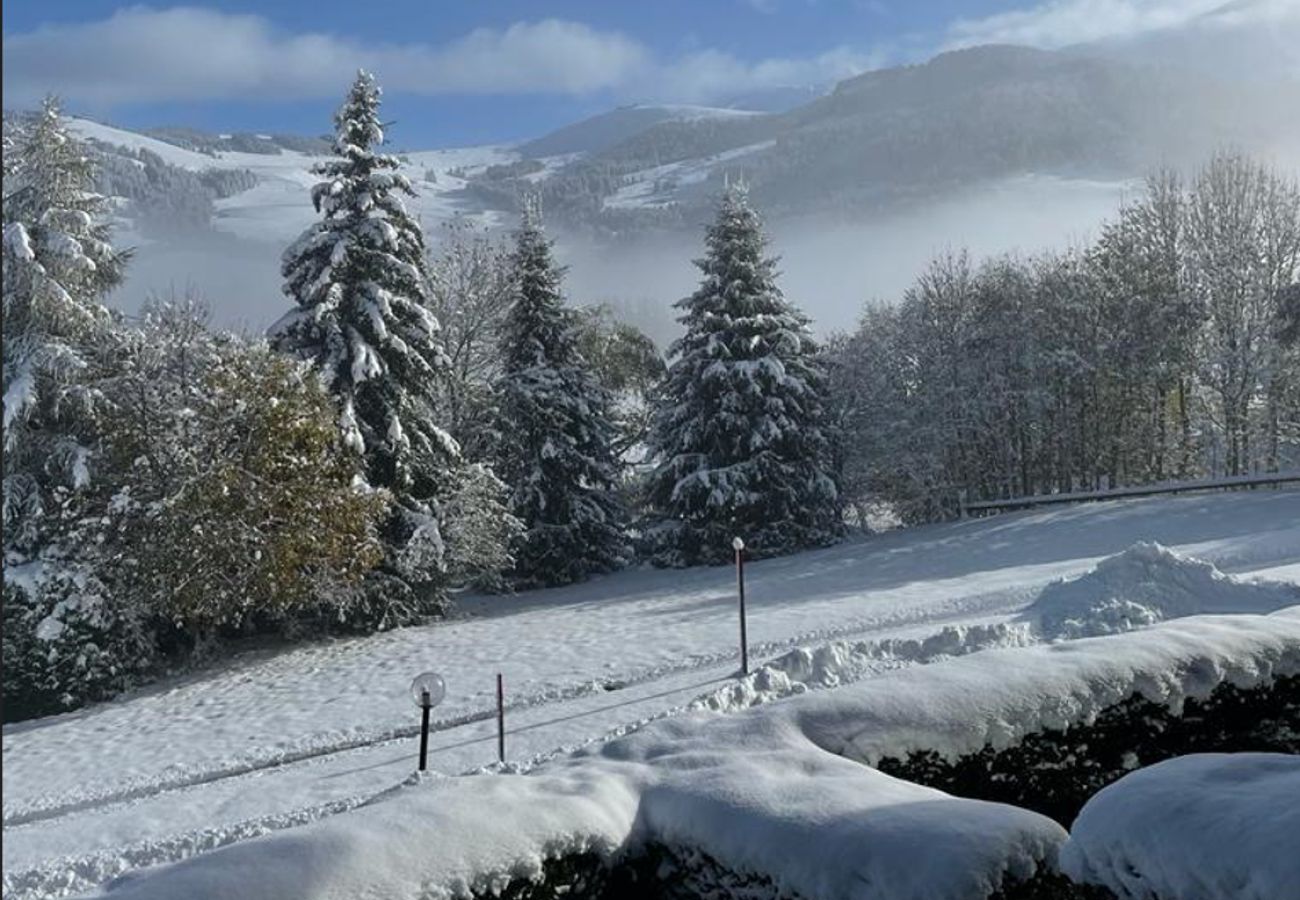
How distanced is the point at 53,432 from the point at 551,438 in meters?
11.8

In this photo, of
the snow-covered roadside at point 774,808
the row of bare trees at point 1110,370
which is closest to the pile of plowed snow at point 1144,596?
the snow-covered roadside at point 774,808

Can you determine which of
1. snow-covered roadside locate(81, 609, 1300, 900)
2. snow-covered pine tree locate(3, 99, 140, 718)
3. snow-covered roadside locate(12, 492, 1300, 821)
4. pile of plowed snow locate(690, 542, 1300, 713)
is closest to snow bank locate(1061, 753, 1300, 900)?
snow-covered roadside locate(81, 609, 1300, 900)

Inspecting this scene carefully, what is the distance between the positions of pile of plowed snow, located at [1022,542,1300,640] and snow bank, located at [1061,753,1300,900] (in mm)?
9639

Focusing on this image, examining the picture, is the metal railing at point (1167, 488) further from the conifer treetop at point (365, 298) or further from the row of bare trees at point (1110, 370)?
the conifer treetop at point (365, 298)

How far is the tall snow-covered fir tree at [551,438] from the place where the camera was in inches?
1158

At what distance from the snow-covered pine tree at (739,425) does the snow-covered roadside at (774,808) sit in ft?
70.5

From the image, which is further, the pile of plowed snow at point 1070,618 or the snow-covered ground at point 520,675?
the pile of plowed snow at point 1070,618

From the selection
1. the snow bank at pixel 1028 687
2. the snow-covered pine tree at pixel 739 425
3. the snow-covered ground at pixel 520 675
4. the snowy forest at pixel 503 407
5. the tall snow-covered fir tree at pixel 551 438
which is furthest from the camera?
the tall snow-covered fir tree at pixel 551 438

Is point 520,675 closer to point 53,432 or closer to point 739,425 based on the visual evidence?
point 53,432

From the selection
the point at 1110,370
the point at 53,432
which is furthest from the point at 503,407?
the point at 1110,370

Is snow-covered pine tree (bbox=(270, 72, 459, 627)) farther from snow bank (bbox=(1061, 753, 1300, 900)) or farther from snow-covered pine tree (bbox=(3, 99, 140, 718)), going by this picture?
snow bank (bbox=(1061, 753, 1300, 900))

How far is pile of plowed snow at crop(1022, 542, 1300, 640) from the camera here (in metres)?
14.2

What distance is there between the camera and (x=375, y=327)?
76.0ft

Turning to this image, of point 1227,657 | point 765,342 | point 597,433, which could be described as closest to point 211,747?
point 1227,657
